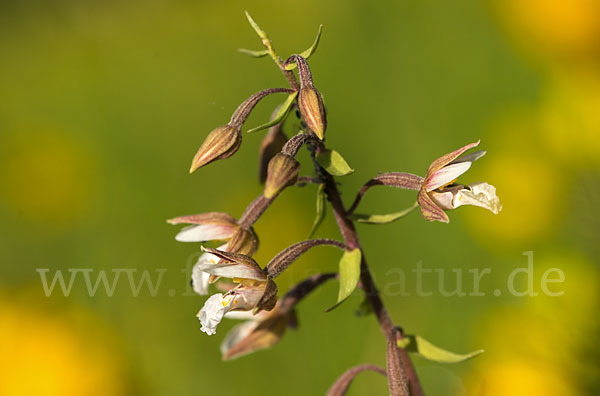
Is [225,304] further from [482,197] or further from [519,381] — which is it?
[519,381]

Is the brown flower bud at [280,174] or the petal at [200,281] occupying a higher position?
the brown flower bud at [280,174]

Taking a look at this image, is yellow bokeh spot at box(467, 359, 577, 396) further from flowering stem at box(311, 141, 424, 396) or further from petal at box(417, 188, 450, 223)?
petal at box(417, 188, 450, 223)

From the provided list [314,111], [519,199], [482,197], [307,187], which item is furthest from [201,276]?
[307,187]

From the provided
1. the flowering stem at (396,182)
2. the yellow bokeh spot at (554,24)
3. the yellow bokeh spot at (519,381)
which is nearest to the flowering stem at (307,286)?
the flowering stem at (396,182)

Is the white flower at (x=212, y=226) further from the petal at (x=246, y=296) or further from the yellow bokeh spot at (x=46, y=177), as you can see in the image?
the yellow bokeh spot at (x=46, y=177)

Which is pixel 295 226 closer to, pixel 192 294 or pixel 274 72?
pixel 192 294

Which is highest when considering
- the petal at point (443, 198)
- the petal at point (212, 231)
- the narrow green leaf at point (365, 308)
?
the petal at point (212, 231)

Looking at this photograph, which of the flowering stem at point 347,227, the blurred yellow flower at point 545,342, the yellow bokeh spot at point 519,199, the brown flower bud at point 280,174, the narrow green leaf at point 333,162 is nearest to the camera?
the brown flower bud at point 280,174

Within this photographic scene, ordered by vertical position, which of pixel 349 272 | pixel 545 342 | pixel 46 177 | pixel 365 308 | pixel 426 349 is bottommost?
pixel 545 342

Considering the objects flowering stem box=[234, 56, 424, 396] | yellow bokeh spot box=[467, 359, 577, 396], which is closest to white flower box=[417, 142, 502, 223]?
flowering stem box=[234, 56, 424, 396]
